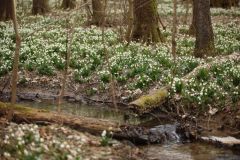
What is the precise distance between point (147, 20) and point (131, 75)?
464 centimetres

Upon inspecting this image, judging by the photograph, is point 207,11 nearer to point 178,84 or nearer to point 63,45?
point 178,84

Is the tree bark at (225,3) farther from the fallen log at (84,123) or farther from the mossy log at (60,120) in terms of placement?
the mossy log at (60,120)

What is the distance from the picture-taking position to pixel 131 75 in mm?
14680

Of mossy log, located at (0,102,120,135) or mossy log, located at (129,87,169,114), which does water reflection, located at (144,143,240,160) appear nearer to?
mossy log, located at (0,102,120,135)

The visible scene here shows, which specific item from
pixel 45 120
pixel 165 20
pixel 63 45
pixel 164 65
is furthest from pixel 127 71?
pixel 165 20

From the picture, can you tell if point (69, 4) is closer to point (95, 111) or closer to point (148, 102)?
point (95, 111)

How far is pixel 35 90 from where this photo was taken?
15258 mm

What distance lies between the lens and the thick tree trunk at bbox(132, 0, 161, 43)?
61.4 ft

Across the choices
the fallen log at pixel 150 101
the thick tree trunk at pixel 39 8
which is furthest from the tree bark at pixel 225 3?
the fallen log at pixel 150 101

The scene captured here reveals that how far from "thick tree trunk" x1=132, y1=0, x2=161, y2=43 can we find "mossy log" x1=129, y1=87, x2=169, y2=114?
6.68m

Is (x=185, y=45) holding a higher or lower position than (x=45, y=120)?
higher

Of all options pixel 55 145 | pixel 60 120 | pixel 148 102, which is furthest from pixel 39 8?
pixel 55 145

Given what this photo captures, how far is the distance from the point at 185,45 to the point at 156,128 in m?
8.76

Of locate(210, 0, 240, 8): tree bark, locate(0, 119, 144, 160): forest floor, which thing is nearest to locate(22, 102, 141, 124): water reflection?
locate(0, 119, 144, 160): forest floor
